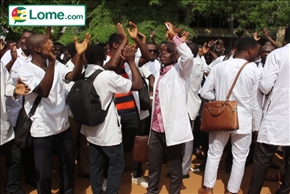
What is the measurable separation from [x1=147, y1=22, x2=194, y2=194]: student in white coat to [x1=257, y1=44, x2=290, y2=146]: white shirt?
87 centimetres

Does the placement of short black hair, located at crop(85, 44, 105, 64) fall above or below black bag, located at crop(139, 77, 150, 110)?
above

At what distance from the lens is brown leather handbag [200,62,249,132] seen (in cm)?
352

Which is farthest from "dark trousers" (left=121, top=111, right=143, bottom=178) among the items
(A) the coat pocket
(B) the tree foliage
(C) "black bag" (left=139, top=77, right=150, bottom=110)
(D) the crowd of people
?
(B) the tree foliage

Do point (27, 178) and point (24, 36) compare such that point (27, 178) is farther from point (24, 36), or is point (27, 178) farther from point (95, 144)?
point (24, 36)

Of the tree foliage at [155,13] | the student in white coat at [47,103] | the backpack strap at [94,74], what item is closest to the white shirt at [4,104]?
the student in white coat at [47,103]

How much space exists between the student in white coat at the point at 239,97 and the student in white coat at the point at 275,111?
0.40 feet

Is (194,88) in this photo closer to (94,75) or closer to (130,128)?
(130,128)

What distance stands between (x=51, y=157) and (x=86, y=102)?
81 centimetres

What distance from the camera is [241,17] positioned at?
21.1 m

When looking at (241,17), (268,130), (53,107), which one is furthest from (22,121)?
(241,17)

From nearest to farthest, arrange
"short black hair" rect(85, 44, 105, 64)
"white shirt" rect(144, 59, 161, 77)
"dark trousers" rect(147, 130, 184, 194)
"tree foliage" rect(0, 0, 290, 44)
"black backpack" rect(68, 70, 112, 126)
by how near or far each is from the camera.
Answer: "black backpack" rect(68, 70, 112, 126) < "short black hair" rect(85, 44, 105, 64) < "dark trousers" rect(147, 130, 184, 194) < "white shirt" rect(144, 59, 161, 77) < "tree foliage" rect(0, 0, 290, 44)

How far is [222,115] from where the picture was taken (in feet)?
11.7

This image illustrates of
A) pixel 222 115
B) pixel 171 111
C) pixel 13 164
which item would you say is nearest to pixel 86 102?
pixel 171 111

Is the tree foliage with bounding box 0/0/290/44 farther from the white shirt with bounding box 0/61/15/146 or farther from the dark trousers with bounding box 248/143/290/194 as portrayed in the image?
the white shirt with bounding box 0/61/15/146
